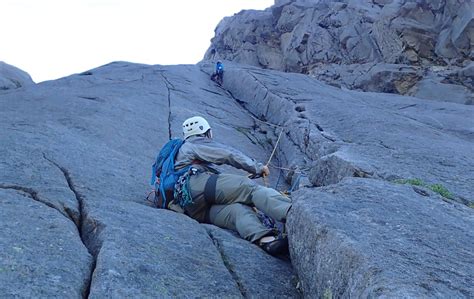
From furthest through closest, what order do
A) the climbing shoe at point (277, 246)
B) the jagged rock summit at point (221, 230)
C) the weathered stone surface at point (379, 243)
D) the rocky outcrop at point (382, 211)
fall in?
the climbing shoe at point (277, 246) < the jagged rock summit at point (221, 230) < the rocky outcrop at point (382, 211) < the weathered stone surface at point (379, 243)

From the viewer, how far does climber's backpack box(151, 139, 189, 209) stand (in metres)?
9.23

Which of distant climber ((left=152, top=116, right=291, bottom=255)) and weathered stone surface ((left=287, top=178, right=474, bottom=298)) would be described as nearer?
weathered stone surface ((left=287, top=178, right=474, bottom=298))

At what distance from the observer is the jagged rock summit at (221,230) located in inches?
211

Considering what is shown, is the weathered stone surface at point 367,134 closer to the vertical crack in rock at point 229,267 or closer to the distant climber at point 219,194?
the distant climber at point 219,194

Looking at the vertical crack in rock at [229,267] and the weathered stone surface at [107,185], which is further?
the vertical crack in rock at [229,267]

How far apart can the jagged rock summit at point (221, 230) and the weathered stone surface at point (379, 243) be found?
20 millimetres

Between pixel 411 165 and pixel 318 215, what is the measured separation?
4.82m

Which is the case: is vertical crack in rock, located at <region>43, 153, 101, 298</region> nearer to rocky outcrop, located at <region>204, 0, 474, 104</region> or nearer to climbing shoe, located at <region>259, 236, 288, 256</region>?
climbing shoe, located at <region>259, 236, 288, 256</region>

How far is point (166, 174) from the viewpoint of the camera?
9.45 meters

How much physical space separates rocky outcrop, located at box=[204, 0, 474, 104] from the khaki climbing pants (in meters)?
29.6

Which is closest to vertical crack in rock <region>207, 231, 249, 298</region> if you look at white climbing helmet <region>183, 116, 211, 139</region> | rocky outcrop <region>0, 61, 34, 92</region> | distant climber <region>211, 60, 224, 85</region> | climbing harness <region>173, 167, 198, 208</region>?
climbing harness <region>173, 167, 198, 208</region>

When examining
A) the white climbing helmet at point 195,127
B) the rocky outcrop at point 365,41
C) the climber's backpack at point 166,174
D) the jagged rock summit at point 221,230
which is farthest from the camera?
the rocky outcrop at point 365,41

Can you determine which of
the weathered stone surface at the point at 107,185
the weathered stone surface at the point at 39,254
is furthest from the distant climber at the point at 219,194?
the weathered stone surface at the point at 39,254

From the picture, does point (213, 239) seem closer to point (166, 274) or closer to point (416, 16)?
point (166, 274)
